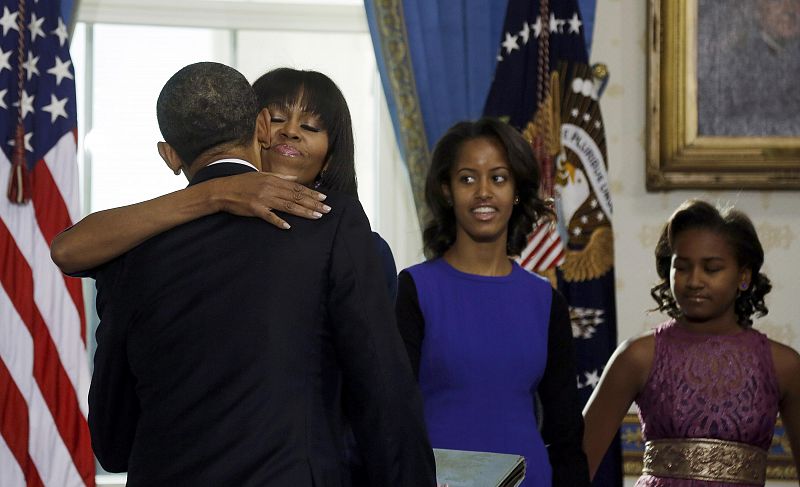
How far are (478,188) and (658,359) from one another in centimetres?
71

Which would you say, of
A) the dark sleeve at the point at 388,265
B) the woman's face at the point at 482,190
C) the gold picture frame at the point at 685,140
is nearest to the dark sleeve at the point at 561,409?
the woman's face at the point at 482,190

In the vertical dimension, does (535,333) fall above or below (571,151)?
below

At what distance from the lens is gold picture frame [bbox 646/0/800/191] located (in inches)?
166

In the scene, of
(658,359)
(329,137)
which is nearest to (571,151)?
(658,359)

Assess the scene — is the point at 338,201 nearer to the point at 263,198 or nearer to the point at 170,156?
the point at 263,198

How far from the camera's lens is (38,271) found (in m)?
3.84

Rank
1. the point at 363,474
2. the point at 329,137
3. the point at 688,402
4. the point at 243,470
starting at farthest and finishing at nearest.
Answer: the point at 688,402, the point at 329,137, the point at 363,474, the point at 243,470

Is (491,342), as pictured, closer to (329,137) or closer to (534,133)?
(329,137)

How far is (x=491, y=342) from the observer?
2.55 metres

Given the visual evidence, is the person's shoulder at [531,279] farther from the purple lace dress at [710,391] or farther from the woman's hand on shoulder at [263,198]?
the woman's hand on shoulder at [263,198]

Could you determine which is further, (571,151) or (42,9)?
(571,151)

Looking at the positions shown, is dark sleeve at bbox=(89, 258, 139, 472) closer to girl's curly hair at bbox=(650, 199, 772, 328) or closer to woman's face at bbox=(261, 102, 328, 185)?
woman's face at bbox=(261, 102, 328, 185)

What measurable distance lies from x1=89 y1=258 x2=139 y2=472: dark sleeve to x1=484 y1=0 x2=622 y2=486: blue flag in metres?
2.55

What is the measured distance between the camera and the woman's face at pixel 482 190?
104 inches
